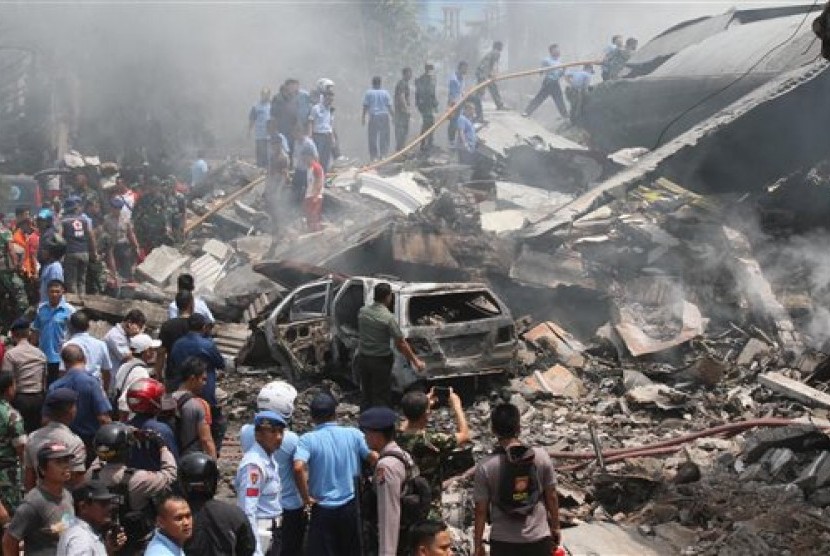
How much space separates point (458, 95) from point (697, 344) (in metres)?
12.2

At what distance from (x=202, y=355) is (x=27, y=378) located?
143 centimetres

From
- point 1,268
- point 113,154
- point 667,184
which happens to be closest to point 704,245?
point 667,184

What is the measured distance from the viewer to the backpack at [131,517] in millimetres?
5406

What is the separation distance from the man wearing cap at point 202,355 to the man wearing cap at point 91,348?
2.50ft

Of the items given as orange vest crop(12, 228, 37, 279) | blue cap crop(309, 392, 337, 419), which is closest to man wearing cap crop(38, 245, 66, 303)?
orange vest crop(12, 228, 37, 279)

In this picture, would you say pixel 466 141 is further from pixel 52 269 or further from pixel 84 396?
pixel 84 396

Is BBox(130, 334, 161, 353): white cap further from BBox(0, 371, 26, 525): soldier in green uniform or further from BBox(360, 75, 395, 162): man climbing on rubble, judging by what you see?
BBox(360, 75, 395, 162): man climbing on rubble

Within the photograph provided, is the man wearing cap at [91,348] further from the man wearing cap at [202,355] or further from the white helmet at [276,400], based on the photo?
the white helmet at [276,400]

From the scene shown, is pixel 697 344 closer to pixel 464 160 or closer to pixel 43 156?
pixel 464 160

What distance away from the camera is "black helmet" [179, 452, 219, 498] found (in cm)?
479

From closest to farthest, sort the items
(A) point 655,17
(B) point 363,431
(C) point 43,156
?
(B) point 363,431
(C) point 43,156
(A) point 655,17

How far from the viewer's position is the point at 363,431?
5.98m

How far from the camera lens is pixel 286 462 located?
598 centimetres

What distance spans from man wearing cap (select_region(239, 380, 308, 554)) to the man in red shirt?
1223 centimetres
